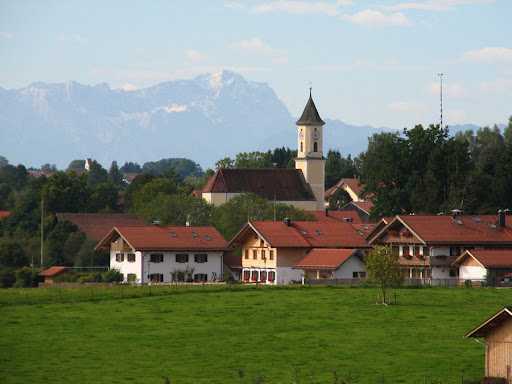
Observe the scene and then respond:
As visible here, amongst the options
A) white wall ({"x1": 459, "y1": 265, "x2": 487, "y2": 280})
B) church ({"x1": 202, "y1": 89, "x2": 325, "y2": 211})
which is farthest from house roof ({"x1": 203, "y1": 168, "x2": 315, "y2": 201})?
white wall ({"x1": 459, "y1": 265, "x2": 487, "y2": 280})

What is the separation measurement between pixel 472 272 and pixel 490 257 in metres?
1.59

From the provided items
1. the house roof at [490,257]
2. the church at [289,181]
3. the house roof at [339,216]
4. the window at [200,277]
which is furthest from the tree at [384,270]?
the church at [289,181]

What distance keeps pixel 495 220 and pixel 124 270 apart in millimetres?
25748

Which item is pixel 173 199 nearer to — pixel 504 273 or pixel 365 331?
pixel 504 273

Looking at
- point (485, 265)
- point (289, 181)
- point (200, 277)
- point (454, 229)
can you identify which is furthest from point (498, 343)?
point (289, 181)

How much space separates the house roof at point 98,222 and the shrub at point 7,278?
71.7ft

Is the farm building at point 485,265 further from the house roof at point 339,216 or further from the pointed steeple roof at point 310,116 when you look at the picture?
the pointed steeple roof at point 310,116

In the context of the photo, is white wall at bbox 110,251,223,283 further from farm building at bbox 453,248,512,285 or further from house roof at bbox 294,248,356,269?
farm building at bbox 453,248,512,285

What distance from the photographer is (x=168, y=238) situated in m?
101

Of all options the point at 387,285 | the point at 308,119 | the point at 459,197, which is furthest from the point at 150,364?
the point at 308,119

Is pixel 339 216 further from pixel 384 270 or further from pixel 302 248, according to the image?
pixel 384 270

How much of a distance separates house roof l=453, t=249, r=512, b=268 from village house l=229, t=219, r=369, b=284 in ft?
26.1

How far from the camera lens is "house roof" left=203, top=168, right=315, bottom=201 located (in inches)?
6531

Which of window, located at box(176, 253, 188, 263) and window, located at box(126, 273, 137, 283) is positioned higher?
window, located at box(176, 253, 188, 263)
